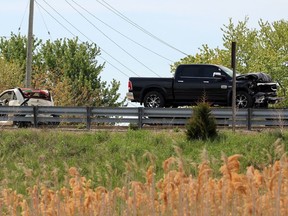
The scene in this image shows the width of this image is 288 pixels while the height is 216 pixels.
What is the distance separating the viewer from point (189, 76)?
32000 millimetres

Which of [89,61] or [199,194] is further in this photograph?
[89,61]

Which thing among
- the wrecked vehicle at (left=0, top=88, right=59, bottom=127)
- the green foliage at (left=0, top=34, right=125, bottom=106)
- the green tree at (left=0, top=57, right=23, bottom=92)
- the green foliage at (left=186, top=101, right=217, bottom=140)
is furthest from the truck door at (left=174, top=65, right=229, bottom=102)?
the green foliage at (left=0, top=34, right=125, bottom=106)

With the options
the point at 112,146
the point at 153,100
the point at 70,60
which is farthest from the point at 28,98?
the point at 70,60

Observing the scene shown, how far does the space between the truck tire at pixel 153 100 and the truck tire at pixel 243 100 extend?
2779 millimetres

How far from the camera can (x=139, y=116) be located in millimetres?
30109

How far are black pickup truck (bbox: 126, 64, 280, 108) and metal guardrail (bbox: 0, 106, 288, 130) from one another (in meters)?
1.17

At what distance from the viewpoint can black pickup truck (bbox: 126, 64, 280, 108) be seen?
102 feet

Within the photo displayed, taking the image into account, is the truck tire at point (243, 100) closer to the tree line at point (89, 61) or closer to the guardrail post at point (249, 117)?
the guardrail post at point (249, 117)

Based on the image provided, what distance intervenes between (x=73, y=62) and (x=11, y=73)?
18994mm

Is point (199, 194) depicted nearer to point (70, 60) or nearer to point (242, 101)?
point (242, 101)

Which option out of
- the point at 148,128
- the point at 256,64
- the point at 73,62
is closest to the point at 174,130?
the point at 148,128

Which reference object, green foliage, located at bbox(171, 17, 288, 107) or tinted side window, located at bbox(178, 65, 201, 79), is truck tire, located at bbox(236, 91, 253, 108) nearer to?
tinted side window, located at bbox(178, 65, 201, 79)

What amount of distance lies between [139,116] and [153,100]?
2.12 metres

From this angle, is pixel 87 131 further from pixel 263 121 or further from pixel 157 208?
pixel 157 208
